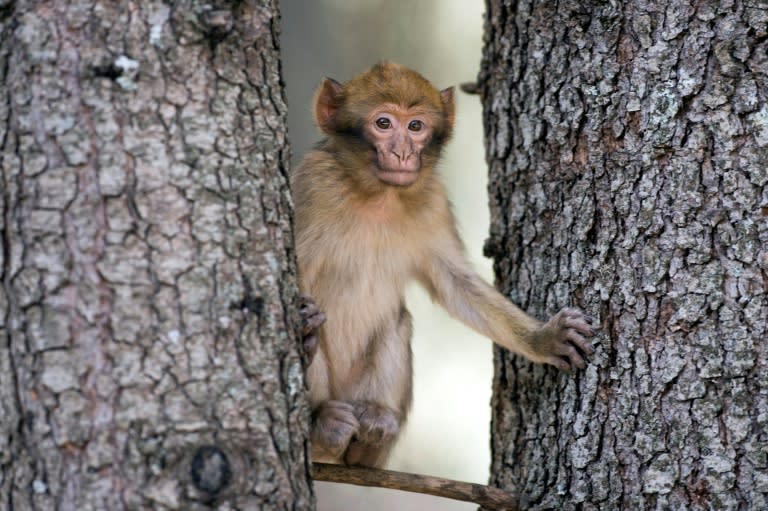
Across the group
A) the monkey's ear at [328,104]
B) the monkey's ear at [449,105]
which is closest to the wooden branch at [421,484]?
the monkey's ear at [328,104]

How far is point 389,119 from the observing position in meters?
5.71

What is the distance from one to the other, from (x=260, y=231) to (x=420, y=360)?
751 cm

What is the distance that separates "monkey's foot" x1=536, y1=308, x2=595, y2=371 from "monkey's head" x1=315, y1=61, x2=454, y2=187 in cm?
115

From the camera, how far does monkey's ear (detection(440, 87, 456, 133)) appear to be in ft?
20.0

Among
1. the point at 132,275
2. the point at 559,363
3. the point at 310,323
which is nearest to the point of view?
the point at 132,275

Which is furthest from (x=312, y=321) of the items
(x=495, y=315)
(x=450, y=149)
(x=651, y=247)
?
(x=450, y=149)

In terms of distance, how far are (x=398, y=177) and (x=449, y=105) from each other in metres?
0.84

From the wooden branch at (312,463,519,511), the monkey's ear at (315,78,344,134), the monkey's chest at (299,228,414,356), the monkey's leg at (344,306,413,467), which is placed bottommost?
the wooden branch at (312,463,519,511)

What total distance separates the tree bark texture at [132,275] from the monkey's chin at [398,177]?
1907 mm

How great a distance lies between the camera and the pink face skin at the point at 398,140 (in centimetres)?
551

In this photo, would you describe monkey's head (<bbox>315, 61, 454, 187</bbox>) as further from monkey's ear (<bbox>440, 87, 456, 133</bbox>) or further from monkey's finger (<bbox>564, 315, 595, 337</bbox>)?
monkey's finger (<bbox>564, 315, 595, 337</bbox>)

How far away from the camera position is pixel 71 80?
3.40m

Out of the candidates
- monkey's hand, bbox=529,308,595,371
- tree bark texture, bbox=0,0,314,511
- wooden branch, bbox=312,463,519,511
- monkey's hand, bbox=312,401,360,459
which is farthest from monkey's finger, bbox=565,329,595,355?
tree bark texture, bbox=0,0,314,511

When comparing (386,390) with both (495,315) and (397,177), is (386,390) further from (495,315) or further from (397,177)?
(397,177)
